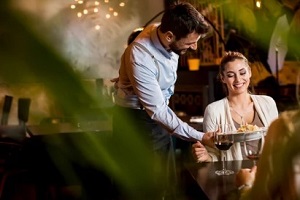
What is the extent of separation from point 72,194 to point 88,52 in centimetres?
309

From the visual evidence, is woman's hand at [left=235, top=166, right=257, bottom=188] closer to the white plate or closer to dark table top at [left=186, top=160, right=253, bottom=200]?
dark table top at [left=186, top=160, right=253, bottom=200]

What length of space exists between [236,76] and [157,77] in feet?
1.36

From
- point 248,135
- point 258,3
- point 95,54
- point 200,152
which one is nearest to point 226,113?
point 200,152

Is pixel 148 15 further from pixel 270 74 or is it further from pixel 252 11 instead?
pixel 270 74

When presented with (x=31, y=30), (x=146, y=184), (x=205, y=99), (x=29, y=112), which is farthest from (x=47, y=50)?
(x=146, y=184)

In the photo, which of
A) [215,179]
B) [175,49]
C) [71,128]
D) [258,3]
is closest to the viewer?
[215,179]

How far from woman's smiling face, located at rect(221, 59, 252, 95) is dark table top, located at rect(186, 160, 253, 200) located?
1.56 ft

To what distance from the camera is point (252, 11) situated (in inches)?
244

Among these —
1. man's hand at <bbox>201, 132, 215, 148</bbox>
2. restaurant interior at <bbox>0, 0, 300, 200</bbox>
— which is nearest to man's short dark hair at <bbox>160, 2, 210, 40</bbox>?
man's hand at <bbox>201, 132, 215, 148</bbox>

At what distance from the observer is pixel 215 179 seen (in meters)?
2.00

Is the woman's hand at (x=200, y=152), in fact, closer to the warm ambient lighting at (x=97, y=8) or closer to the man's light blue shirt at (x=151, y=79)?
the man's light blue shirt at (x=151, y=79)

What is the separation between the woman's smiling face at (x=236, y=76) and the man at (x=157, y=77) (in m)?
0.22

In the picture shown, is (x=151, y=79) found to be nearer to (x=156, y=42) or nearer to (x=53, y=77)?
(x=156, y=42)

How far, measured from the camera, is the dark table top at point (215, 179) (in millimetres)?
1768
